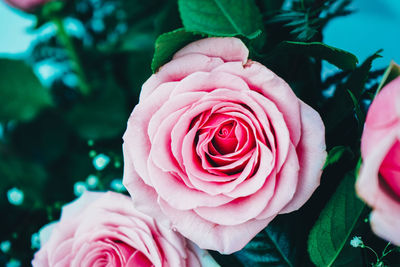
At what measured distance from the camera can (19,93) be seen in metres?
0.62

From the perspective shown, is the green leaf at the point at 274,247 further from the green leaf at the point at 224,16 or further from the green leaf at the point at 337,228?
the green leaf at the point at 224,16

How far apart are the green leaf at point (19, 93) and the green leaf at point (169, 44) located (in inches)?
13.0

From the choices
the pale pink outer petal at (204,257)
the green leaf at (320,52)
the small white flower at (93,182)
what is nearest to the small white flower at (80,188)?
the small white flower at (93,182)

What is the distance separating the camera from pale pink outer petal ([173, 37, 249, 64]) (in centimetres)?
34

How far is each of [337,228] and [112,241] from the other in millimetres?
210

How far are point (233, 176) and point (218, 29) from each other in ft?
0.50

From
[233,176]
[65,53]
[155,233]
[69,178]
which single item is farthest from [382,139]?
[65,53]

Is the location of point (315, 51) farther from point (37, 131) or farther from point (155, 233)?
point (37, 131)

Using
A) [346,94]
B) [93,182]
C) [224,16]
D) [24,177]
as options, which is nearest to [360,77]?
[346,94]

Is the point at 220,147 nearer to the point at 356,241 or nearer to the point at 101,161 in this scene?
the point at 356,241

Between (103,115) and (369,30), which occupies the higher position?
(369,30)

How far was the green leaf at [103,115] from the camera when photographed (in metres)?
0.63

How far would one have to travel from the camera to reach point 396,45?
1.71 ft

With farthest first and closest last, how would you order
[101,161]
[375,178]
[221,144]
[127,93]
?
[127,93], [101,161], [221,144], [375,178]
